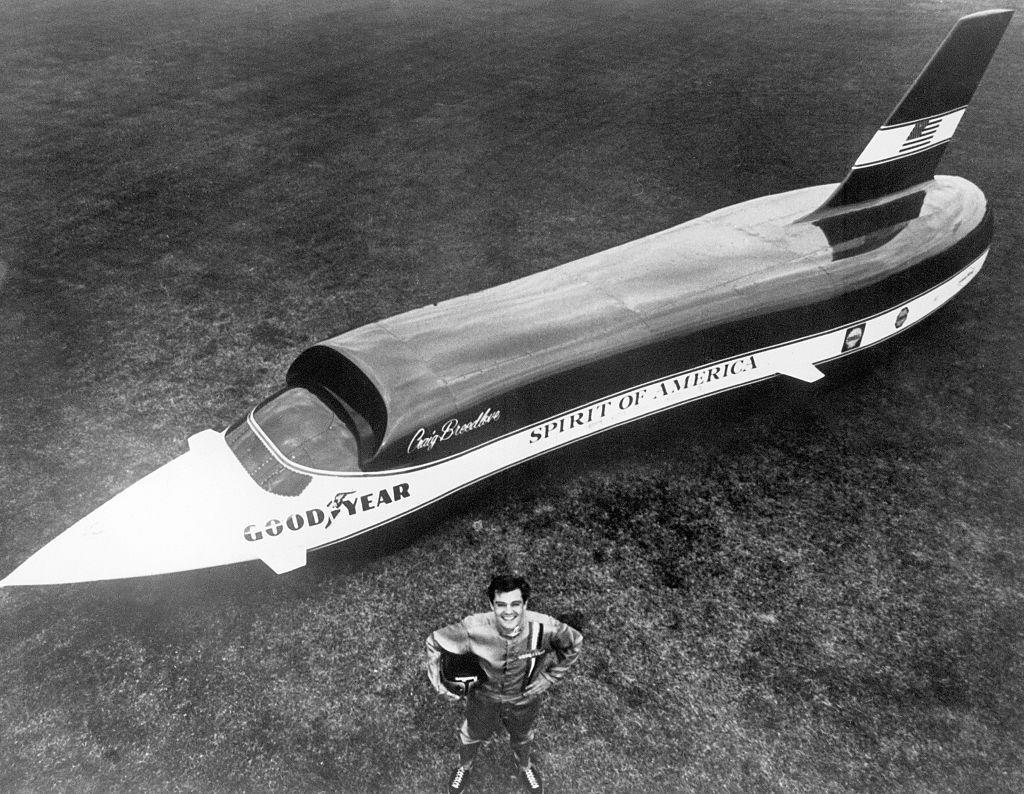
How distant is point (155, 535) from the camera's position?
6.64 metres

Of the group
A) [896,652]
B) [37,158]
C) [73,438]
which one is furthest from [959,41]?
[37,158]

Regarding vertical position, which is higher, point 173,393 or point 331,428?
point 331,428

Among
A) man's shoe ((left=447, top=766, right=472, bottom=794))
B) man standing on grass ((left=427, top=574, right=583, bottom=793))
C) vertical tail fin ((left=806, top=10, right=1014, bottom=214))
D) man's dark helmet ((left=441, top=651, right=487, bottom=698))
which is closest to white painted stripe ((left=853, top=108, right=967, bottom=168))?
vertical tail fin ((left=806, top=10, right=1014, bottom=214))

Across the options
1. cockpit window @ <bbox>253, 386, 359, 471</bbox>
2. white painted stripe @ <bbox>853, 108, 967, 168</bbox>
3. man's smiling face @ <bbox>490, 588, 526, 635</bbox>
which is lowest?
cockpit window @ <bbox>253, 386, 359, 471</bbox>

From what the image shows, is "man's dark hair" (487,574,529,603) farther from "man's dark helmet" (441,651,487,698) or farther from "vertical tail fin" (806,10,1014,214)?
"vertical tail fin" (806,10,1014,214)

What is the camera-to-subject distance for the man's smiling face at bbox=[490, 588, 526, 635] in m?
4.56

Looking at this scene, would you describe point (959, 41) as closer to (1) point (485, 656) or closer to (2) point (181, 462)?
(1) point (485, 656)

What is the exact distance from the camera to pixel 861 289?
29.9 ft

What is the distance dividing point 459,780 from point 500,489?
9.95 ft

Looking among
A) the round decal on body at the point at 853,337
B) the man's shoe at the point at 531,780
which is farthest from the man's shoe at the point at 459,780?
the round decal on body at the point at 853,337

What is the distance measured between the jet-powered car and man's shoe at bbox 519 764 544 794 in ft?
8.39

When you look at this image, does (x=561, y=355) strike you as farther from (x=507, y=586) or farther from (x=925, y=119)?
(x=925, y=119)

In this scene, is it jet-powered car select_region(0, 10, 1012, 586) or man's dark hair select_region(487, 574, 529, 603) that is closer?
man's dark hair select_region(487, 574, 529, 603)

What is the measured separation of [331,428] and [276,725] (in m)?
2.51
